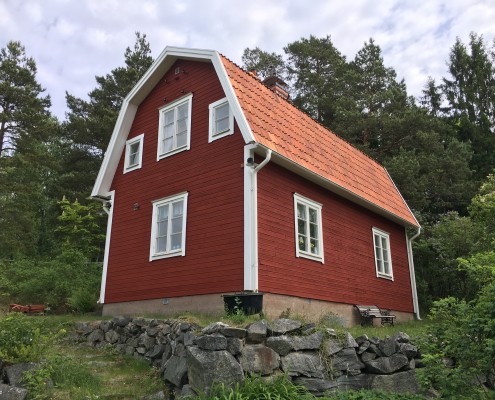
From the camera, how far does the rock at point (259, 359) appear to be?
23.6 feet

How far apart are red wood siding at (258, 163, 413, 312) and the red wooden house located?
0.12ft

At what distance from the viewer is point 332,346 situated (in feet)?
26.3

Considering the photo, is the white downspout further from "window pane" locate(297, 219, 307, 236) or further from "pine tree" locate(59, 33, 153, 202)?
"pine tree" locate(59, 33, 153, 202)

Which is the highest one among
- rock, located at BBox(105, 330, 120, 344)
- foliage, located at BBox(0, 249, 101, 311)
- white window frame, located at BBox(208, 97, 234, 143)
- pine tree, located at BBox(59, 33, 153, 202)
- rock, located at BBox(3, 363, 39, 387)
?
pine tree, located at BBox(59, 33, 153, 202)

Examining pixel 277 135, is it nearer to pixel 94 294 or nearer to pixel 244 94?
pixel 244 94

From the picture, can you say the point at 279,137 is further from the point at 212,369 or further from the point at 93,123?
the point at 93,123

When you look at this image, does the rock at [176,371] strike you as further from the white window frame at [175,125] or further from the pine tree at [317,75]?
the pine tree at [317,75]

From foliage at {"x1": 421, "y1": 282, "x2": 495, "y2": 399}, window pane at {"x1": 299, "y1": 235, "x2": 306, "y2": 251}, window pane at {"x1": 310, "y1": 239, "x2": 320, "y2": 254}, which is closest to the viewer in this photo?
foliage at {"x1": 421, "y1": 282, "x2": 495, "y2": 399}

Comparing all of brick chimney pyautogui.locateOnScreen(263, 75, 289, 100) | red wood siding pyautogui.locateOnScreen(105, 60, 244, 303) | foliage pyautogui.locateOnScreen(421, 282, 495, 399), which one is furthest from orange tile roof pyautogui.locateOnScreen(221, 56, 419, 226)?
foliage pyautogui.locateOnScreen(421, 282, 495, 399)

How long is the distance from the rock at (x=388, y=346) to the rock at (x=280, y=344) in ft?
5.82

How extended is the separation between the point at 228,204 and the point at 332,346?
398cm

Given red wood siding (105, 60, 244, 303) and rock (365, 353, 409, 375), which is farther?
red wood siding (105, 60, 244, 303)

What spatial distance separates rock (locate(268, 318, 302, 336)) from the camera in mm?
7707

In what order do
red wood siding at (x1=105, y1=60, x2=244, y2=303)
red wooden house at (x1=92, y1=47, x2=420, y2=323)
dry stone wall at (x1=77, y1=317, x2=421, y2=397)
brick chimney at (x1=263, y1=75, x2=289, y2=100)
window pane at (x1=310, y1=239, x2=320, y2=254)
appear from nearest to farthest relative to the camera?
1. dry stone wall at (x1=77, y1=317, x2=421, y2=397)
2. red wooden house at (x1=92, y1=47, x2=420, y2=323)
3. red wood siding at (x1=105, y1=60, x2=244, y2=303)
4. window pane at (x1=310, y1=239, x2=320, y2=254)
5. brick chimney at (x1=263, y1=75, x2=289, y2=100)
